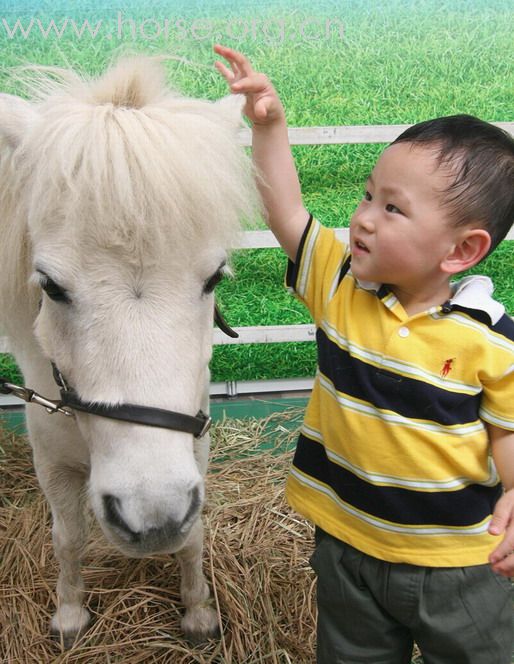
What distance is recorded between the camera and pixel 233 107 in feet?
3.25

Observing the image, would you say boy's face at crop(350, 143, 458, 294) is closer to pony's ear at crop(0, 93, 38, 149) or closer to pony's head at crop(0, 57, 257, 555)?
pony's head at crop(0, 57, 257, 555)

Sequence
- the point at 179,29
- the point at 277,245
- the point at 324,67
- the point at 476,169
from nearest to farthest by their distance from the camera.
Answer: the point at 476,169 < the point at 179,29 < the point at 324,67 < the point at 277,245

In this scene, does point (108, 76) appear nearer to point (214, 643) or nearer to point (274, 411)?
point (214, 643)

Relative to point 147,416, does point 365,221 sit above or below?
above

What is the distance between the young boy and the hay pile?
1.41 feet

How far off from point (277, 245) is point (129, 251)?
166 centimetres

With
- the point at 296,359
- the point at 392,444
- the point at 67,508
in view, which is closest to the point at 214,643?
the point at 67,508

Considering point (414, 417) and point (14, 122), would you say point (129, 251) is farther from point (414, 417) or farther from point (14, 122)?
point (414, 417)

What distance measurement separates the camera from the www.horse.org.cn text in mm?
2004

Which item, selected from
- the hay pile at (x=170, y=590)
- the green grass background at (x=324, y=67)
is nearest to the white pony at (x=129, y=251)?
the hay pile at (x=170, y=590)

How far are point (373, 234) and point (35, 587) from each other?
1.26 metres

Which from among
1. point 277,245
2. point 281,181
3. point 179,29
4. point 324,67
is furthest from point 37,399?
point 324,67

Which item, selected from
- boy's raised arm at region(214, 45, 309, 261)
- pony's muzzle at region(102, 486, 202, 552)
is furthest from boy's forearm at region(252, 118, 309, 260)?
pony's muzzle at region(102, 486, 202, 552)

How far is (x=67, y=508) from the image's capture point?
4.20 feet
